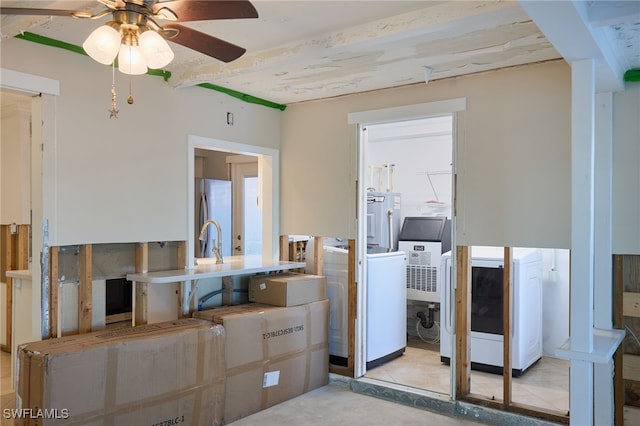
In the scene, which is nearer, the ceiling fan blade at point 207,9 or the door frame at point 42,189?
the ceiling fan blade at point 207,9

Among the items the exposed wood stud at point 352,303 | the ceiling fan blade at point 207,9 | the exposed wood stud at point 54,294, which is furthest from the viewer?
the exposed wood stud at point 352,303

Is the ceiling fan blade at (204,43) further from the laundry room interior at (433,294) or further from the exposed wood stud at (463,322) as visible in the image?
the exposed wood stud at (463,322)

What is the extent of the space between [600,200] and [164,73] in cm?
304

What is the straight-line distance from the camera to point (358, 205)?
4059 millimetres

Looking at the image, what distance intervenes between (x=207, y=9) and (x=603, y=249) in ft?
8.56

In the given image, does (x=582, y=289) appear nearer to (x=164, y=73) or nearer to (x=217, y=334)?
(x=217, y=334)

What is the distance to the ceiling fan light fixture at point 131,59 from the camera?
1.94m

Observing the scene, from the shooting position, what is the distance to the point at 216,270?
3.60 meters


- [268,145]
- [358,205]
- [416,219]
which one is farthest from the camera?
[416,219]

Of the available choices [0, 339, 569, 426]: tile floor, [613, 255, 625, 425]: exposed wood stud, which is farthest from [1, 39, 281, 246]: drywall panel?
[613, 255, 625, 425]: exposed wood stud

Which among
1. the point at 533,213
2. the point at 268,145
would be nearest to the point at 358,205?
the point at 268,145

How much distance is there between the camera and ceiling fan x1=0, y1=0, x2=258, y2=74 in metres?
1.74

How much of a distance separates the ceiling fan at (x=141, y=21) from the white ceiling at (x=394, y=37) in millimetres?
626

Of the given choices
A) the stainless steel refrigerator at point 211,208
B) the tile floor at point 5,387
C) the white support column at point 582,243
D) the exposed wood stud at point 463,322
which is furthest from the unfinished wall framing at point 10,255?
the white support column at point 582,243
